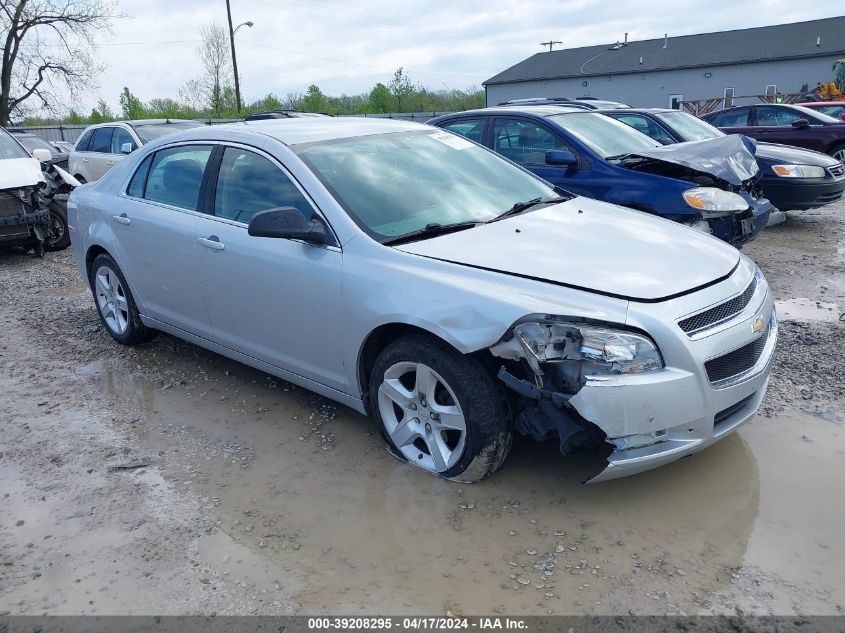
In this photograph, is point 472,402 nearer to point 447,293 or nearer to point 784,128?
point 447,293

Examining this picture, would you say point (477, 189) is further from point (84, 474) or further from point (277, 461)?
point (84, 474)

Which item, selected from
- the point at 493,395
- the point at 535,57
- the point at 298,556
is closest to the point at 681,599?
the point at 493,395

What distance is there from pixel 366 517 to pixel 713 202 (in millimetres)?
4566

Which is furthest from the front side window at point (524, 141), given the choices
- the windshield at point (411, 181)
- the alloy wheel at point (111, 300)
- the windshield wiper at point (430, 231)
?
the alloy wheel at point (111, 300)

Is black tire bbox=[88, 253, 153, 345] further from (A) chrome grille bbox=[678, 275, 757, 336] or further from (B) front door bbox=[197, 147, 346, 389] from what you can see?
(A) chrome grille bbox=[678, 275, 757, 336]

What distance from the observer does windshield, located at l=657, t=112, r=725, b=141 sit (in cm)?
934

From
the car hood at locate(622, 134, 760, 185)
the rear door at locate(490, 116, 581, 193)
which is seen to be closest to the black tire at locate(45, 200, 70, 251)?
the rear door at locate(490, 116, 581, 193)

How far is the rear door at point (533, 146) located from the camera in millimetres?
6891

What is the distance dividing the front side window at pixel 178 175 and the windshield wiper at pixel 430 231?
1610 mm

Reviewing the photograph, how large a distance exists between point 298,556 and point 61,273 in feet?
22.5

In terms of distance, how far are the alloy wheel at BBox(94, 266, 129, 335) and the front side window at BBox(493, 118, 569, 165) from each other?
13.7 feet

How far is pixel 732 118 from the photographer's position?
13.6 meters

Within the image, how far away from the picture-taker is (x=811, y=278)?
262 inches

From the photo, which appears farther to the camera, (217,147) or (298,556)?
(217,147)
